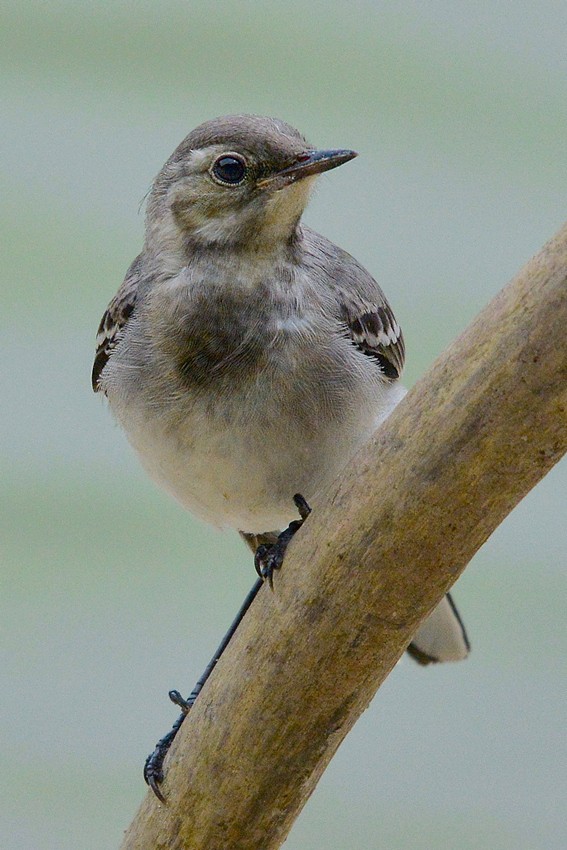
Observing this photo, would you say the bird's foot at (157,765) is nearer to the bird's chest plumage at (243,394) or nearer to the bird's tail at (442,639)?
the bird's chest plumage at (243,394)

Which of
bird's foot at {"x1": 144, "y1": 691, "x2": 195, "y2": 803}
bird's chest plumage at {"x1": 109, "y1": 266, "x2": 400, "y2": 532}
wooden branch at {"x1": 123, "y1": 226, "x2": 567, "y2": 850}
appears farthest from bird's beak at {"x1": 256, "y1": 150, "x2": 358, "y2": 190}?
bird's foot at {"x1": 144, "y1": 691, "x2": 195, "y2": 803}

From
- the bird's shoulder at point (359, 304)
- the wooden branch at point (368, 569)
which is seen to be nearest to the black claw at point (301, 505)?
the wooden branch at point (368, 569)

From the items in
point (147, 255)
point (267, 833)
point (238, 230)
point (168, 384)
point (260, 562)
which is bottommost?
point (267, 833)

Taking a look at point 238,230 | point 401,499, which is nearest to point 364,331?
point 238,230

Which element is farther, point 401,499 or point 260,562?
point 260,562

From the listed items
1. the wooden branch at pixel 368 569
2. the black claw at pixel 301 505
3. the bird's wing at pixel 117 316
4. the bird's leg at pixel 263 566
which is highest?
the bird's wing at pixel 117 316

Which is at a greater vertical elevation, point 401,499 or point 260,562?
point 260,562

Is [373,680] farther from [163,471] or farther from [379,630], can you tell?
[163,471]
